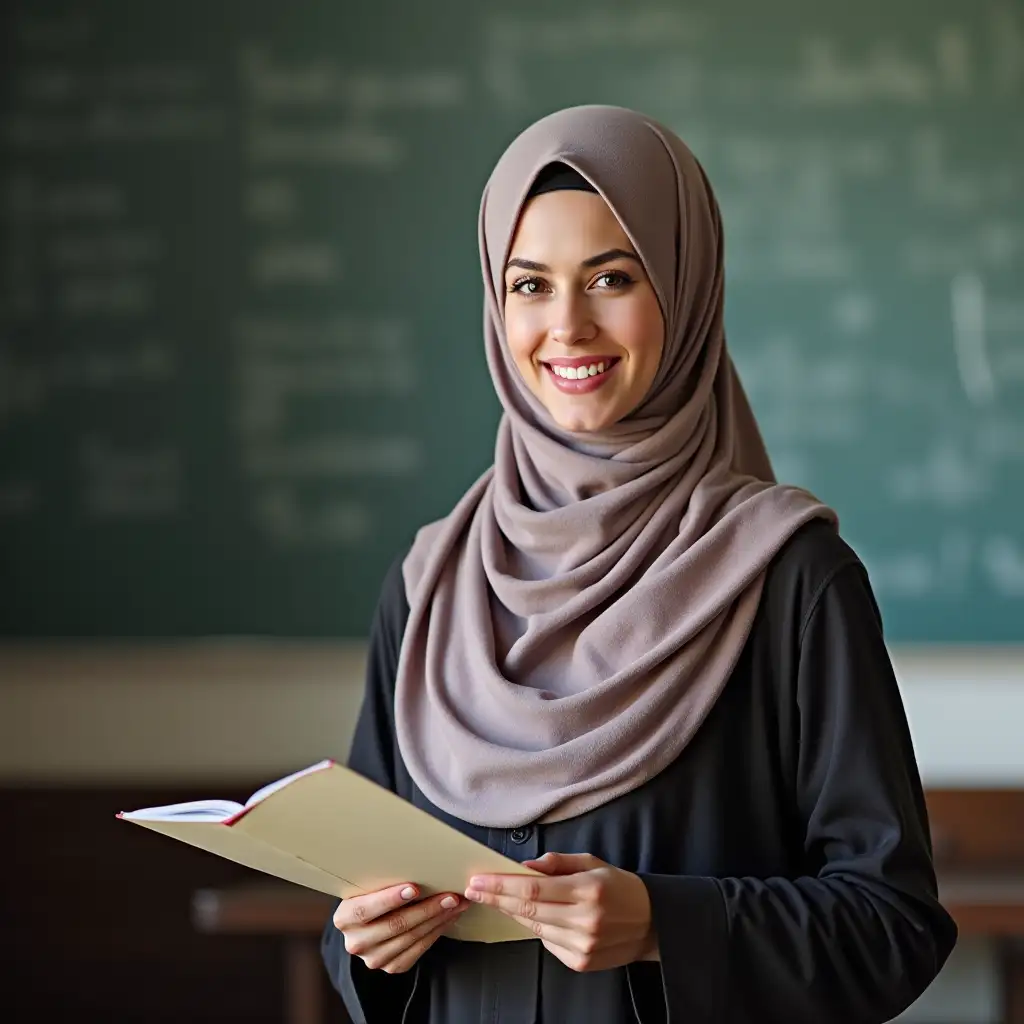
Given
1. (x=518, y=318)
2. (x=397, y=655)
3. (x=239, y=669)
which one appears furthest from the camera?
(x=239, y=669)

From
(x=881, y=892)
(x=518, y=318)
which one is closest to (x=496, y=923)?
(x=881, y=892)

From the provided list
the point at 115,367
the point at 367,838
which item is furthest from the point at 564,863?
the point at 115,367

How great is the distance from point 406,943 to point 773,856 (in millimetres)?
315

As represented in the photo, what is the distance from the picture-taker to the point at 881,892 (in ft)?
3.91

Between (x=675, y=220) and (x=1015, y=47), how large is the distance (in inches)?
89.4

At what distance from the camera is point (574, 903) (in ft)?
3.71

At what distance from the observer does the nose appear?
1.29 meters

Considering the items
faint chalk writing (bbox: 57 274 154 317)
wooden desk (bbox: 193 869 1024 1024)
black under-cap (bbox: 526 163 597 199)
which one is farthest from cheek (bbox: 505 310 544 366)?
faint chalk writing (bbox: 57 274 154 317)

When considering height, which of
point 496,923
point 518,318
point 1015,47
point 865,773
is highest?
point 1015,47

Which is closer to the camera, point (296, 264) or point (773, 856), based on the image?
point (773, 856)

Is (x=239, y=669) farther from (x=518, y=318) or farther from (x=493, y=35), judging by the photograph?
(x=518, y=318)

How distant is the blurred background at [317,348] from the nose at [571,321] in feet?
6.57

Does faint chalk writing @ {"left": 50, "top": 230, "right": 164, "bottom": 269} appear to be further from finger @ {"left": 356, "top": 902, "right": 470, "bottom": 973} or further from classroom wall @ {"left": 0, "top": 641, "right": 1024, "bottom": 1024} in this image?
finger @ {"left": 356, "top": 902, "right": 470, "bottom": 973}

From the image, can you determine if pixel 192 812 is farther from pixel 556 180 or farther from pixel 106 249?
pixel 106 249
